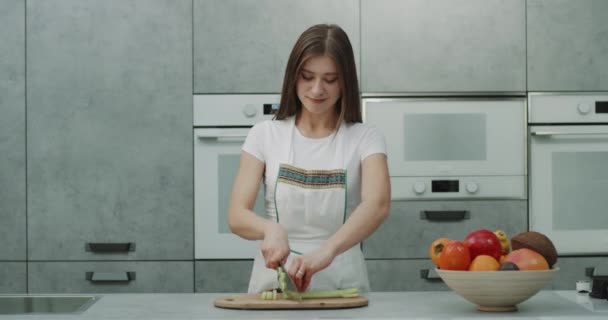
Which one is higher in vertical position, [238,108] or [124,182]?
[238,108]

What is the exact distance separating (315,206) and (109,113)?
1.34 meters

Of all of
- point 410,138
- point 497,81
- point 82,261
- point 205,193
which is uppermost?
point 497,81

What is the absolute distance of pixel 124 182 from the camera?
3320mm

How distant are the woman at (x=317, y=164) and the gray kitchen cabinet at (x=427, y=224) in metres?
1.01

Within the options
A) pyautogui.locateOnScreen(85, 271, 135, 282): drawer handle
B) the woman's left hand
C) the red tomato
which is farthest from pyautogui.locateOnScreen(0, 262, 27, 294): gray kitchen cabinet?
the red tomato

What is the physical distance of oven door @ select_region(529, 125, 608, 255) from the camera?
10.9ft

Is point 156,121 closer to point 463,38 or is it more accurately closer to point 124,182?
point 124,182

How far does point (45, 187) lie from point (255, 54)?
93 centimetres

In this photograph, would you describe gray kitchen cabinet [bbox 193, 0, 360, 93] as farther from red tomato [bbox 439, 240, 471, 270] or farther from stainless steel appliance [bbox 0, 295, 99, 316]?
red tomato [bbox 439, 240, 471, 270]

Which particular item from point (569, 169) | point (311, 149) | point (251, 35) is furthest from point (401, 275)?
point (311, 149)

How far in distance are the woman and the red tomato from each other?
1.26 feet

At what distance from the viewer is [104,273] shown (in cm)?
330

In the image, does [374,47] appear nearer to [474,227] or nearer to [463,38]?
[463,38]

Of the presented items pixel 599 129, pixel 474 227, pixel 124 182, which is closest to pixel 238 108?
pixel 124 182
